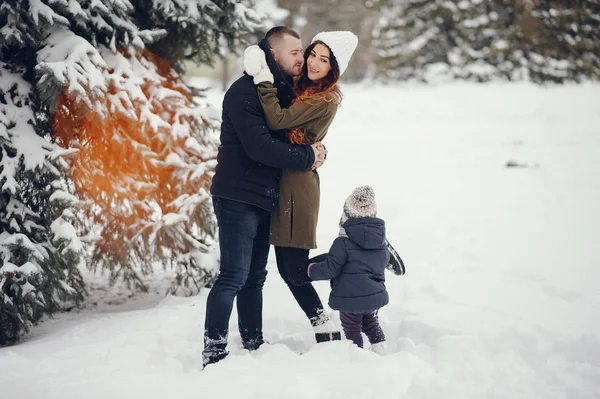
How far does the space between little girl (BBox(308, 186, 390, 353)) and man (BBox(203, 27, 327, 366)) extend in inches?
16.3

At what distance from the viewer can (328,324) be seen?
→ 11.7 ft

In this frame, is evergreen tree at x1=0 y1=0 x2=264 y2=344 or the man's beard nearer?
the man's beard

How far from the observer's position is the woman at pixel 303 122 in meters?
3.20

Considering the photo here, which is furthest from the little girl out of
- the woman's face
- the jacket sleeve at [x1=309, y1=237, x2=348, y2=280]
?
the woman's face

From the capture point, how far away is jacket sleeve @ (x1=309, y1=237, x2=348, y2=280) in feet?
11.3

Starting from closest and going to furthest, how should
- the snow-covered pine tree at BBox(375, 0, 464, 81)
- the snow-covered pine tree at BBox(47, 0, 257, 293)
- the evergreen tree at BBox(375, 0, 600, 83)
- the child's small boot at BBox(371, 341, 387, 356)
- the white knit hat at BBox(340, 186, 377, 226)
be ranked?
the white knit hat at BBox(340, 186, 377, 226) → the child's small boot at BBox(371, 341, 387, 356) → the snow-covered pine tree at BBox(47, 0, 257, 293) → the evergreen tree at BBox(375, 0, 600, 83) → the snow-covered pine tree at BBox(375, 0, 464, 81)

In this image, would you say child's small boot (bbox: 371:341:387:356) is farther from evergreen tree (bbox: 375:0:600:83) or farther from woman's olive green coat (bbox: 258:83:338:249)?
evergreen tree (bbox: 375:0:600:83)

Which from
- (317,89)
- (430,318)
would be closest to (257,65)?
(317,89)

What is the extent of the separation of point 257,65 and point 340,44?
1.68ft

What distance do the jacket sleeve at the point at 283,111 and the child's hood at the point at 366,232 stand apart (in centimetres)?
73

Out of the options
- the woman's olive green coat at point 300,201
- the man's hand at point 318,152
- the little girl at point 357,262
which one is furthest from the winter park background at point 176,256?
the man's hand at point 318,152

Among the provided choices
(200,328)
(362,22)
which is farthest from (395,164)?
(362,22)

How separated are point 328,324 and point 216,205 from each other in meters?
1.05

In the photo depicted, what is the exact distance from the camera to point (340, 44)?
10.7 ft
